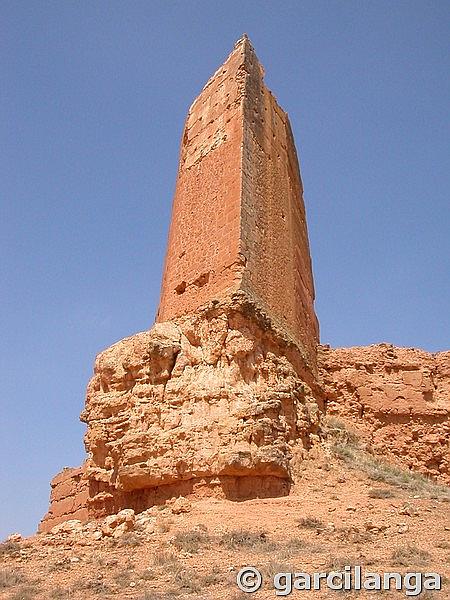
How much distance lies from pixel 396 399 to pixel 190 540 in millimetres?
7281

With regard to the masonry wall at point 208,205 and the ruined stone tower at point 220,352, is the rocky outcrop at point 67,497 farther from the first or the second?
the masonry wall at point 208,205

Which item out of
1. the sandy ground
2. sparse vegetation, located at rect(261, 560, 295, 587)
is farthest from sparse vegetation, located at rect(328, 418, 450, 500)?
sparse vegetation, located at rect(261, 560, 295, 587)

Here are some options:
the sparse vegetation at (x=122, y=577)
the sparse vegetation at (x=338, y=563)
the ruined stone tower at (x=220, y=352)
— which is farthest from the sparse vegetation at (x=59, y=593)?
the ruined stone tower at (x=220, y=352)

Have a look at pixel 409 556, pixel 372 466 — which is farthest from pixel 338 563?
pixel 372 466

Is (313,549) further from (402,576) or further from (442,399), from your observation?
(442,399)

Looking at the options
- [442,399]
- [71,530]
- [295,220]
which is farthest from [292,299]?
[71,530]

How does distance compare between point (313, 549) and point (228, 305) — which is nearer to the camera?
point (313, 549)

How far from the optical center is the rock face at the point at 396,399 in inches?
540

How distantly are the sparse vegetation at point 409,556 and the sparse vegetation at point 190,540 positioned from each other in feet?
7.62

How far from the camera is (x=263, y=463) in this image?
9.85 meters

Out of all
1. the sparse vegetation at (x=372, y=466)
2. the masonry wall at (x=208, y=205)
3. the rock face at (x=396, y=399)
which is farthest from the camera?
the rock face at (x=396, y=399)

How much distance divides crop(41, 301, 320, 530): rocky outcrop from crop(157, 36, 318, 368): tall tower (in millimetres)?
695

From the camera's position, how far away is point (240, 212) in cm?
1226

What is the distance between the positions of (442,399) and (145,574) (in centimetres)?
890
